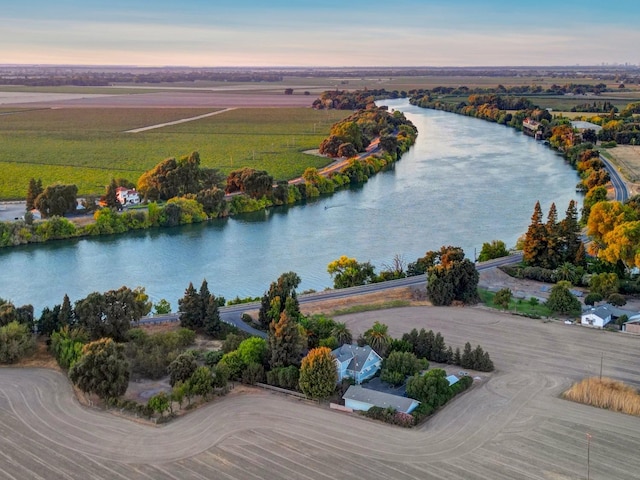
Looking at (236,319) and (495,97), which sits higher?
(495,97)

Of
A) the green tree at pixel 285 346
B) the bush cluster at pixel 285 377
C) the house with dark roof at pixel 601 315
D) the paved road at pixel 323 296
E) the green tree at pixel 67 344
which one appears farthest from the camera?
the paved road at pixel 323 296

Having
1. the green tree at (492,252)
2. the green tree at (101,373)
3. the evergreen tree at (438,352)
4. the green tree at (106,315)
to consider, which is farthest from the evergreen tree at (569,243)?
the green tree at (101,373)

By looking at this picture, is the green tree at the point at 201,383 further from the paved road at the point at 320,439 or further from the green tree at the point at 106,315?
the green tree at the point at 106,315

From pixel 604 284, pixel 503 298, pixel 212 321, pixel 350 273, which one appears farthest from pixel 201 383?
pixel 604 284

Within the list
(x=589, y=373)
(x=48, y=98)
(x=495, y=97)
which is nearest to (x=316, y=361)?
(x=589, y=373)

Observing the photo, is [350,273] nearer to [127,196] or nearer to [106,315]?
[106,315]

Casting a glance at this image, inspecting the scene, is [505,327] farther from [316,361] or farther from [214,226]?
[214,226]
